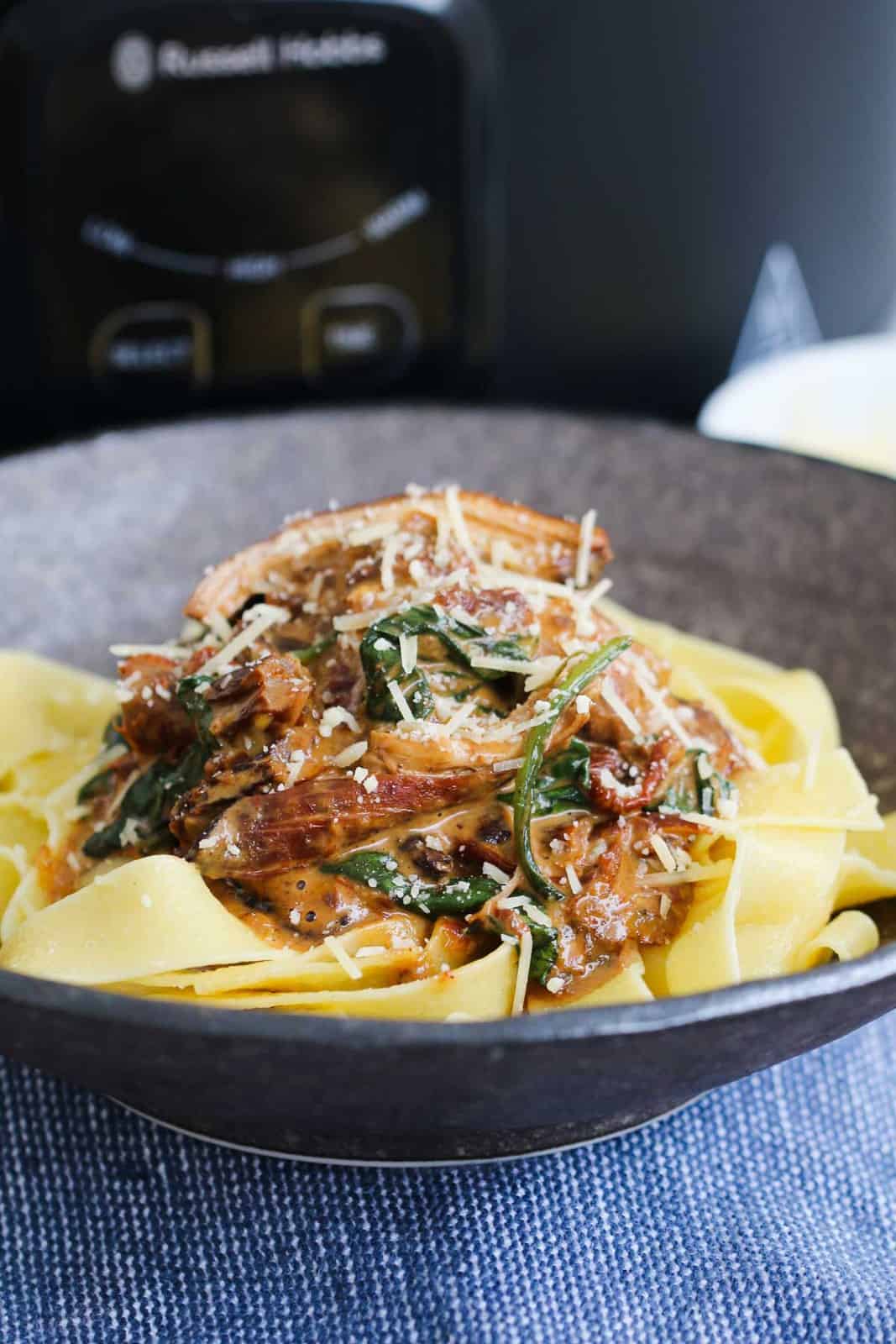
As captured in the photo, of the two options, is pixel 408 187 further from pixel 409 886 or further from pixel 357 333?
pixel 409 886

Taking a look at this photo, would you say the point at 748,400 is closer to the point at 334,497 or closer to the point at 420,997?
the point at 334,497

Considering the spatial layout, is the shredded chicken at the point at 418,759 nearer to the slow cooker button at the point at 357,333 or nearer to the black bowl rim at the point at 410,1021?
the black bowl rim at the point at 410,1021

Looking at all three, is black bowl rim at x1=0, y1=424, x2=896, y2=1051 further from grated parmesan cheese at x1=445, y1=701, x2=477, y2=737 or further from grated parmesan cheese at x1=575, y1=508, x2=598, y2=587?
grated parmesan cheese at x1=575, y1=508, x2=598, y2=587

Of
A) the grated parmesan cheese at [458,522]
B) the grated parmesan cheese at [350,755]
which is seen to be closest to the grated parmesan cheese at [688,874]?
the grated parmesan cheese at [350,755]

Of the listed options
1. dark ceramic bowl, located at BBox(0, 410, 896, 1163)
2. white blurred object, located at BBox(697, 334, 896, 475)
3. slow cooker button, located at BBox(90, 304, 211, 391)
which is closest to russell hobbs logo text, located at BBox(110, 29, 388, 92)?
slow cooker button, located at BBox(90, 304, 211, 391)

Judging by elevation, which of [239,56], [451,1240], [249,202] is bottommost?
[451,1240]

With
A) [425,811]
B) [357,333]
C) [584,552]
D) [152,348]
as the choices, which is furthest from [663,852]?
[152,348]
